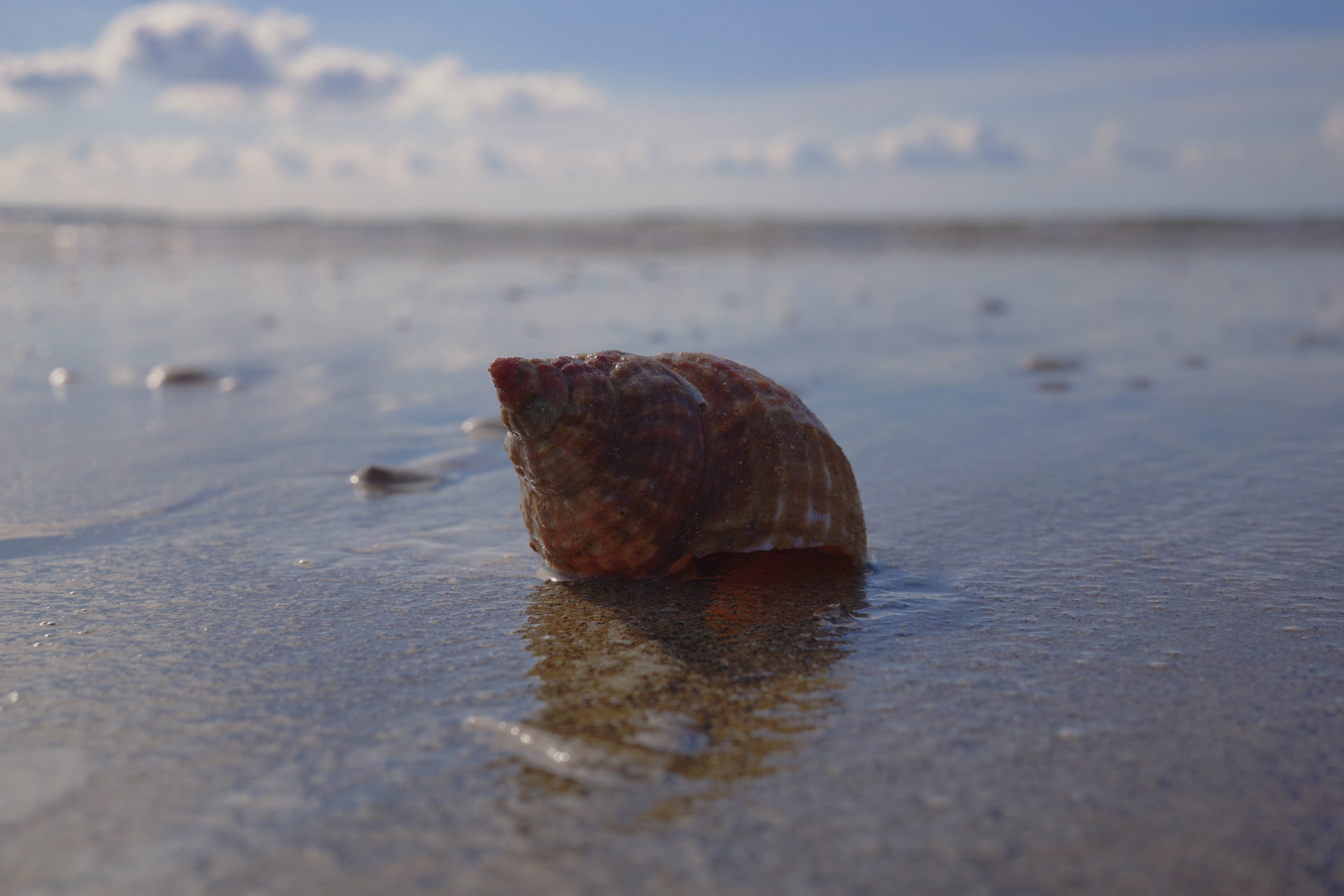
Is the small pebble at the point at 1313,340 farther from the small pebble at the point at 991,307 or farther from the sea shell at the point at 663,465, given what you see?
the sea shell at the point at 663,465

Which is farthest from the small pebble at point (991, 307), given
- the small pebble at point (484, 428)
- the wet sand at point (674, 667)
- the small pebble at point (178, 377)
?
the small pebble at point (178, 377)

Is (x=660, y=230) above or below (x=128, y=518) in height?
above

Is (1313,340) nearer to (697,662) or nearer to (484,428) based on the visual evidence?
(484,428)

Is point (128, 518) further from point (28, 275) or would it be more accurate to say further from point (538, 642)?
point (28, 275)

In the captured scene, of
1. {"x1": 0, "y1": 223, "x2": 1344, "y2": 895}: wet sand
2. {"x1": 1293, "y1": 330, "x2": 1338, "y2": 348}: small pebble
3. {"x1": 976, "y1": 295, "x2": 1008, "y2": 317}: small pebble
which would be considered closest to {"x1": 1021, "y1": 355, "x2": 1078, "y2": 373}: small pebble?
{"x1": 0, "y1": 223, "x2": 1344, "y2": 895}: wet sand

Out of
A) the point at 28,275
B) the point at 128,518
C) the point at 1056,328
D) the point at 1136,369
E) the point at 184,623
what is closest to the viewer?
the point at 184,623

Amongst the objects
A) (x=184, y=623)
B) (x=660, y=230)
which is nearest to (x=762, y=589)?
(x=184, y=623)
